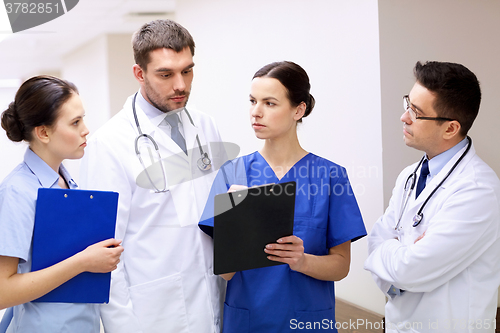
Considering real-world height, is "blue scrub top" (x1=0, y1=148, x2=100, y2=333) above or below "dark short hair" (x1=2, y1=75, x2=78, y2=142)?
below

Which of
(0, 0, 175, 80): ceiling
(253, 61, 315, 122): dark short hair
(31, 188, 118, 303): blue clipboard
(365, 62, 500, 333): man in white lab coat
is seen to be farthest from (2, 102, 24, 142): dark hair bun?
(0, 0, 175, 80): ceiling

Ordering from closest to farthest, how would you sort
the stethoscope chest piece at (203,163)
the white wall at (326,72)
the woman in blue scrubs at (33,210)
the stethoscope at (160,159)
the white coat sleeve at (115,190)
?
the woman in blue scrubs at (33,210) → the white coat sleeve at (115,190) → the stethoscope at (160,159) → the stethoscope chest piece at (203,163) → the white wall at (326,72)

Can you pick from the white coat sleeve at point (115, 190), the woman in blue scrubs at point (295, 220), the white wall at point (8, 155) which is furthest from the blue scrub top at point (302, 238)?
the white wall at point (8, 155)

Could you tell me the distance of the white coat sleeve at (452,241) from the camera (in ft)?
4.36

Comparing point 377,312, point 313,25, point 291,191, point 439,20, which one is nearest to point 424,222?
point 291,191

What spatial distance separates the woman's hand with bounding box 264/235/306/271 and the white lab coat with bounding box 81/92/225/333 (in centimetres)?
29

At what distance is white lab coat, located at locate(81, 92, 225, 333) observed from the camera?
134cm

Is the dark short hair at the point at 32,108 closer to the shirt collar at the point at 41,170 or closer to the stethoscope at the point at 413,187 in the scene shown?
the shirt collar at the point at 41,170

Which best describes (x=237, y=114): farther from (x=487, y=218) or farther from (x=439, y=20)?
(x=487, y=218)

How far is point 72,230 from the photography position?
45.3 inches

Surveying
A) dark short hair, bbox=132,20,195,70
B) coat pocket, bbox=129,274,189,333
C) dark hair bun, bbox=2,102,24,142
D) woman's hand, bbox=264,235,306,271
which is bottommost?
coat pocket, bbox=129,274,189,333

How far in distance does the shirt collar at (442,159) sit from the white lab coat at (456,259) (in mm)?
38

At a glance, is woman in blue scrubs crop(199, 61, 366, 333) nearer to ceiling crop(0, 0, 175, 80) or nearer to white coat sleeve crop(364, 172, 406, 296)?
white coat sleeve crop(364, 172, 406, 296)

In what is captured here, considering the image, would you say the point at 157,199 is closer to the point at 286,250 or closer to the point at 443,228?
the point at 286,250
